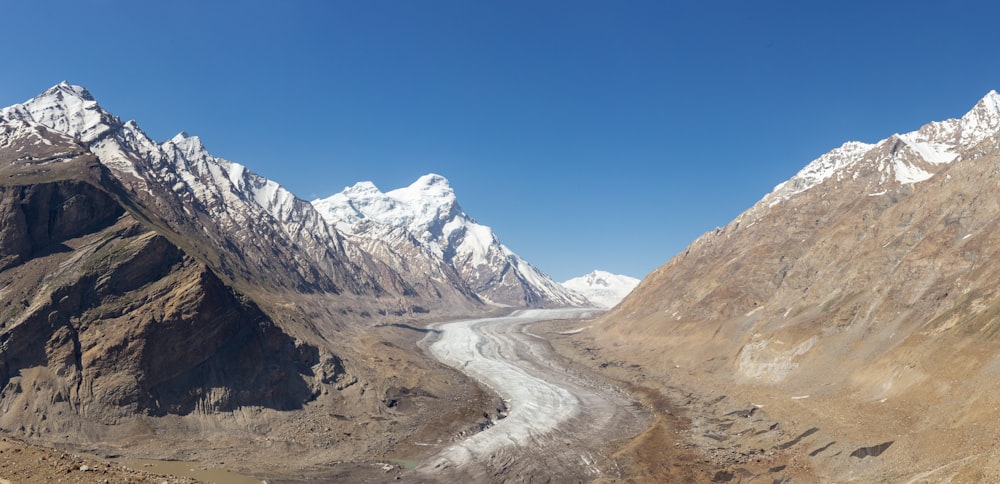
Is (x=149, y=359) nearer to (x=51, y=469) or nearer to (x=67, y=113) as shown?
(x=51, y=469)

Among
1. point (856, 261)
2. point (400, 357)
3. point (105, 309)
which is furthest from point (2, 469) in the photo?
point (856, 261)

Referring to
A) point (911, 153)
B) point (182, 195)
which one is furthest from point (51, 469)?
point (911, 153)

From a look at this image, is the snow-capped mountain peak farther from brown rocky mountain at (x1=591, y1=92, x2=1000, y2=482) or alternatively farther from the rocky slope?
brown rocky mountain at (x1=591, y1=92, x2=1000, y2=482)

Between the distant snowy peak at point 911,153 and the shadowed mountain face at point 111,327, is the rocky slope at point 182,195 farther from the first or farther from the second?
the distant snowy peak at point 911,153

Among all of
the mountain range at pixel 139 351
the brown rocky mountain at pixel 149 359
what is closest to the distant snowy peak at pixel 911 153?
the brown rocky mountain at pixel 149 359

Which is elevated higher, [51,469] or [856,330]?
[51,469]
